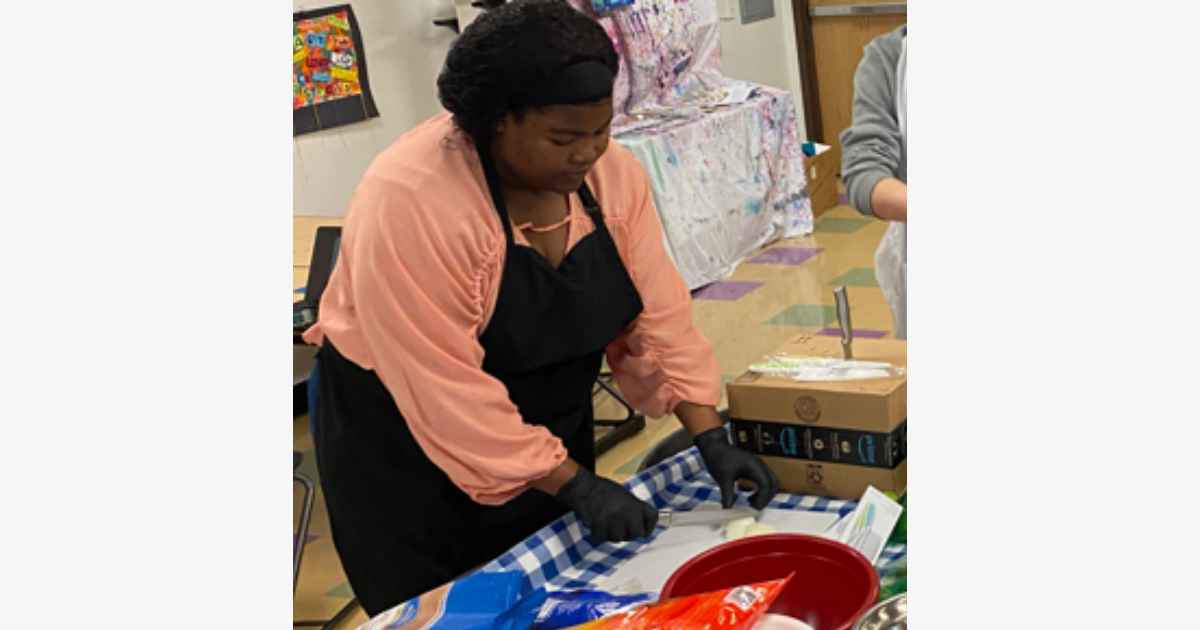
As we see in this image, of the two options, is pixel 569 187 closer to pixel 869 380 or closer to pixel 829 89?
pixel 869 380

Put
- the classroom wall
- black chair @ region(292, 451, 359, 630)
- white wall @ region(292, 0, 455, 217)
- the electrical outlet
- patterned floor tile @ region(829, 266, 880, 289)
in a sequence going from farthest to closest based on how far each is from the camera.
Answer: white wall @ region(292, 0, 455, 217)
the classroom wall
black chair @ region(292, 451, 359, 630)
patterned floor tile @ region(829, 266, 880, 289)
the electrical outlet

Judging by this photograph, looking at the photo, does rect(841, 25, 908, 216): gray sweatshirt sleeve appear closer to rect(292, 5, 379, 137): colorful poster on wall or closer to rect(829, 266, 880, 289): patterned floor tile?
rect(829, 266, 880, 289): patterned floor tile

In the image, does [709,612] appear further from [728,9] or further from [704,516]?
[728,9]

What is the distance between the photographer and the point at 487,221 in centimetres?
133

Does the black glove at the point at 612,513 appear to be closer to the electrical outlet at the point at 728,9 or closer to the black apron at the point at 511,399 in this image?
the black apron at the point at 511,399

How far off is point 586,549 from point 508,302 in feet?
1.04

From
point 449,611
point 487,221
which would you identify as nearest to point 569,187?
point 487,221

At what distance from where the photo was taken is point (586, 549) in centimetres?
133

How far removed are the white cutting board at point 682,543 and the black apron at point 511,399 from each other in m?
0.28

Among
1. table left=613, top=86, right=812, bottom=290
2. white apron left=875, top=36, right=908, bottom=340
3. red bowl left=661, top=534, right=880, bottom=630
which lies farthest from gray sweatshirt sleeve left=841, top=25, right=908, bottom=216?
red bowl left=661, top=534, right=880, bottom=630

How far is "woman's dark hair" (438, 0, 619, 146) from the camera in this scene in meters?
1.27

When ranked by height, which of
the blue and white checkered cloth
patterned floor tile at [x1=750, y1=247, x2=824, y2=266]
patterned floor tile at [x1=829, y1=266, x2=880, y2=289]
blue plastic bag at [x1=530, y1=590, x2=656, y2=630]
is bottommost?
patterned floor tile at [x1=750, y1=247, x2=824, y2=266]

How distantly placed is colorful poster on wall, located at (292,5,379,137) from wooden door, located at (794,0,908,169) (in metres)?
2.27

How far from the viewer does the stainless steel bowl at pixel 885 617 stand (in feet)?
2.48
